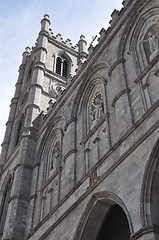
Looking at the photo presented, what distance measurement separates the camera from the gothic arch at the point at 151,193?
27.9 ft

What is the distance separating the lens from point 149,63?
39.6ft

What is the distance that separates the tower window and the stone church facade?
7261 millimetres

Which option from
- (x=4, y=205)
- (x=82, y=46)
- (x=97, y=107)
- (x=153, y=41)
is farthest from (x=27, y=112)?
(x=82, y=46)

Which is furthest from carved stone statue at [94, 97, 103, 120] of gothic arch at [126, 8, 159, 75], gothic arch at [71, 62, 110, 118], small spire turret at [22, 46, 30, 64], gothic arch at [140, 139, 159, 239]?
small spire turret at [22, 46, 30, 64]

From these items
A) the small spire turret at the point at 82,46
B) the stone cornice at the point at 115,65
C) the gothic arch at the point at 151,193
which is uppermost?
the small spire turret at the point at 82,46

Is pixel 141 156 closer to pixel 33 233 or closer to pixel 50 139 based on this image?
pixel 33 233

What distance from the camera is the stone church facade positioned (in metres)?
9.68

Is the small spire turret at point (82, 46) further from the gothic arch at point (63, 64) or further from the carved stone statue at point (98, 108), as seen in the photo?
the carved stone statue at point (98, 108)

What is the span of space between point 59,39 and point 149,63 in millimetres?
20018

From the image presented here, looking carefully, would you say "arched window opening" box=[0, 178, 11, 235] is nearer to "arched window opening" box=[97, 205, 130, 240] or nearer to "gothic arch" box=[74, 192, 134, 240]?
"arched window opening" box=[97, 205, 130, 240]

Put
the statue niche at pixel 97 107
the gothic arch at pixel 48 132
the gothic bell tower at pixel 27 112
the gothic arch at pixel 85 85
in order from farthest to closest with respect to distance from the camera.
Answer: the gothic arch at pixel 48 132 < the gothic bell tower at pixel 27 112 < the gothic arch at pixel 85 85 < the statue niche at pixel 97 107

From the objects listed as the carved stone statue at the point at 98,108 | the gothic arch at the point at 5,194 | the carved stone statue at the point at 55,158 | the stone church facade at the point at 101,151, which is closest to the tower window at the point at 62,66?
the stone church facade at the point at 101,151

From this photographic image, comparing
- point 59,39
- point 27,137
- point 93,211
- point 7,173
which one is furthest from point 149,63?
point 59,39

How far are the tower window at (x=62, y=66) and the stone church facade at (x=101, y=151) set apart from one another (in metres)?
7.26
